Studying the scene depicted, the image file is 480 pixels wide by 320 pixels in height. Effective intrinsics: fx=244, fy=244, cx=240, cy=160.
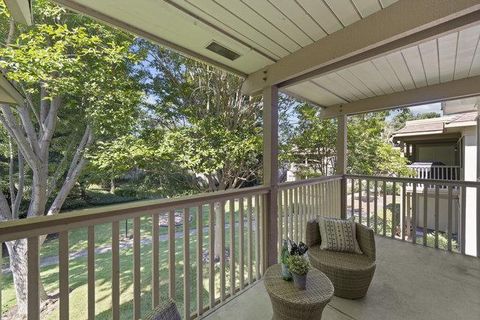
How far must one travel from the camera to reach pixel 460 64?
8.86 ft

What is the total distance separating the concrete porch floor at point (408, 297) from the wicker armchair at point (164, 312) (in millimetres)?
1243

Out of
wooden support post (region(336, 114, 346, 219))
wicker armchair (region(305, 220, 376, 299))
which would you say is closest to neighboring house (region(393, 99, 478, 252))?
wooden support post (region(336, 114, 346, 219))

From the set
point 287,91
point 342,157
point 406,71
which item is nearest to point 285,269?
point 287,91

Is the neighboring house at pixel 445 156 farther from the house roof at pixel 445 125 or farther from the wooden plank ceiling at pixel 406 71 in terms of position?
the wooden plank ceiling at pixel 406 71

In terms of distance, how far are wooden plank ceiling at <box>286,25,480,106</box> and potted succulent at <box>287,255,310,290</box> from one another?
216 centimetres

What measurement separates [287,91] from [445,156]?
1064 cm

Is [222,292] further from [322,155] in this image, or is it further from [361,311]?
[322,155]

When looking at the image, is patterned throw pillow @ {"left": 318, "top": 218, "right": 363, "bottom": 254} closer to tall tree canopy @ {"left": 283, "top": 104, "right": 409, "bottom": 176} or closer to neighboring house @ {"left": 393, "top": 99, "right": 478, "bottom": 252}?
neighboring house @ {"left": 393, "top": 99, "right": 478, "bottom": 252}

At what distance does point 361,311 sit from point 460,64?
2.81 m

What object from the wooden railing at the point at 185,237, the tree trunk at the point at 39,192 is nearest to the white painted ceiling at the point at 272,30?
the wooden railing at the point at 185,237

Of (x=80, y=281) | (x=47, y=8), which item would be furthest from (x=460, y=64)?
(x=80, y=281)

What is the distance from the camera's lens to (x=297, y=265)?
1764 mm

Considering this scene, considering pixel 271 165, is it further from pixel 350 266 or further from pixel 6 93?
pixel 6 93

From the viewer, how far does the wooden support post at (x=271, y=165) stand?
2791 mm
